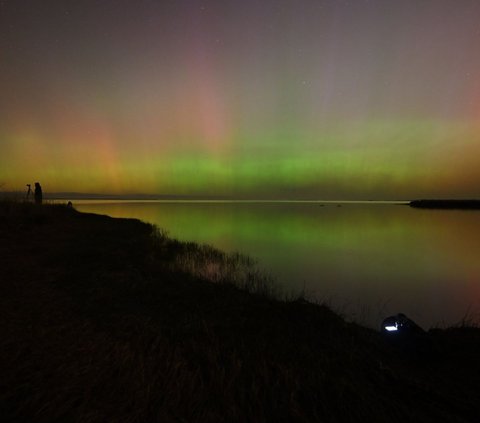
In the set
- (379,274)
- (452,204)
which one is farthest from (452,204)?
(379,274)

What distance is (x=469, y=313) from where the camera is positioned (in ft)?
43.8

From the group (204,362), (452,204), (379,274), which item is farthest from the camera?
(452,204)

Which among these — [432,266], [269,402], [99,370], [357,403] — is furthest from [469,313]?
[99,370]

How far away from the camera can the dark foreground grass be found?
148 inches

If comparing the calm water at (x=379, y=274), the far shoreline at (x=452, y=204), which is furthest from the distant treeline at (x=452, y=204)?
the calm water at (x=379, y=274)

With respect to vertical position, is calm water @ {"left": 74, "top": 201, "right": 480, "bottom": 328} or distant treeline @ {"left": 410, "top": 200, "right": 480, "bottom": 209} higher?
distant treeline @ {"left": 410, "top": 200, "right": 480, "bottom": 209}

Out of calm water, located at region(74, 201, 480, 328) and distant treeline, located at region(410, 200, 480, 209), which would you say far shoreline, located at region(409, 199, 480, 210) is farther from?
calm water, located at region(74, 201, 480, 328)

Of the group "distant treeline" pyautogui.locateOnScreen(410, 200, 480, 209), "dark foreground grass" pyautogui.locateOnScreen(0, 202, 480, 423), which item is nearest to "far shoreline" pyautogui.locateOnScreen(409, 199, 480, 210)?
"distant treeline" pyautogui.locateOnScreen(410, 200, 480, 209)

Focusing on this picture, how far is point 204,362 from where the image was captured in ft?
16.2

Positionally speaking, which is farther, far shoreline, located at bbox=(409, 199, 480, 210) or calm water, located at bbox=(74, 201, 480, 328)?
far shoreline, located at bbox=(409, 199, 480, 210)

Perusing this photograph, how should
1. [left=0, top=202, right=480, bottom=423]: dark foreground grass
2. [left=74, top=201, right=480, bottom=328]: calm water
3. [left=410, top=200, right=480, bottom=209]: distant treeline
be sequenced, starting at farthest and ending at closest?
1. [left=410, top=200, right=480, bottom=209]: distant treeline
2. [left=74, top=201, right=480, bottom=328]: calm water
3. [left=0, top=202, right=480, bottom=423]: dark foreground grass

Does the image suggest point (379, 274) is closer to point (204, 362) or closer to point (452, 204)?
point (204, 362)

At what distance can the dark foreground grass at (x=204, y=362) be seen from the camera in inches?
148

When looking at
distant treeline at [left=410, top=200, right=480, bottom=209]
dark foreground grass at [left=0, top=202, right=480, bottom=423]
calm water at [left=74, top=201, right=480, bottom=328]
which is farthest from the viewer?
distant treeline at [left=410, top=200, right=480, bottom=209]
